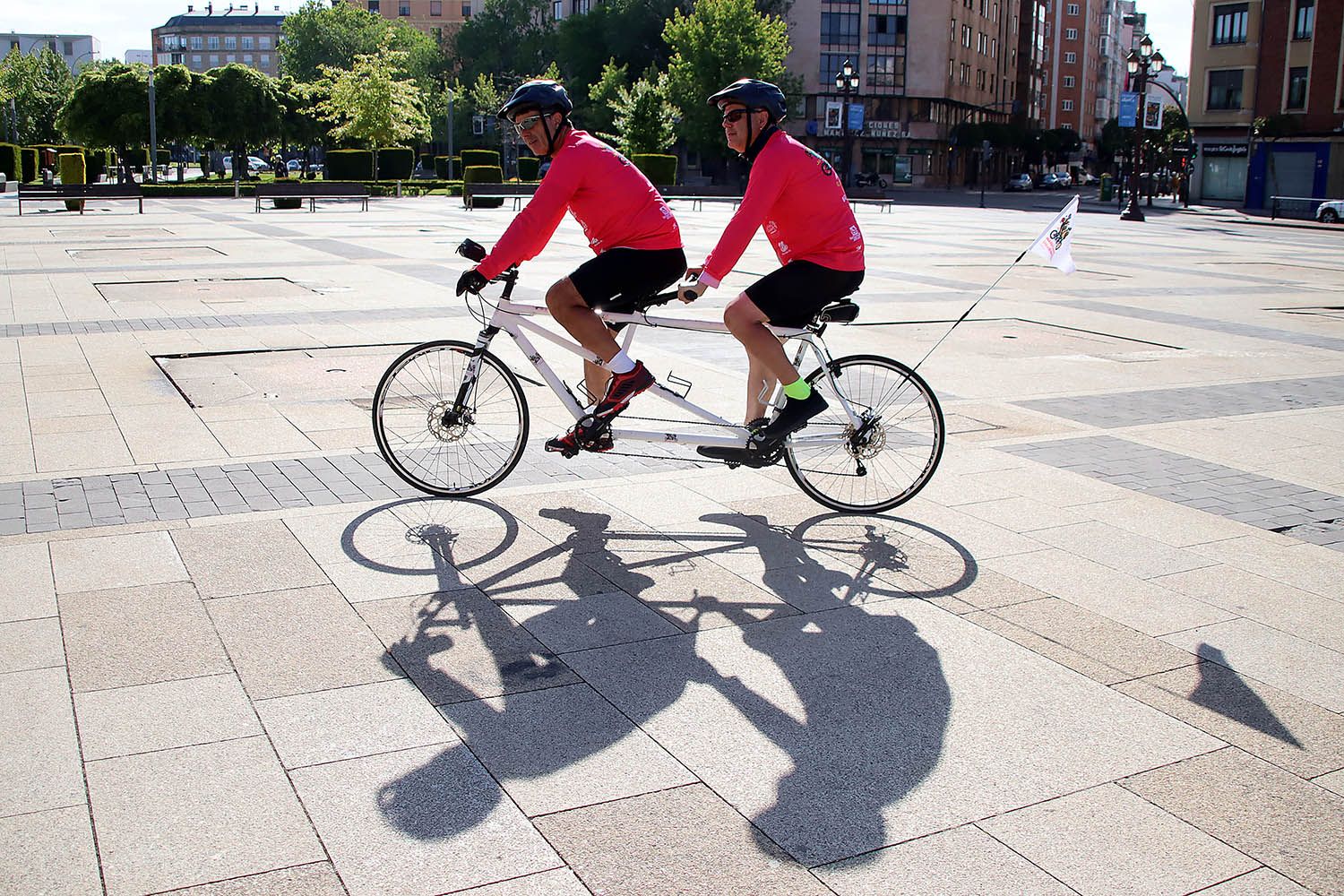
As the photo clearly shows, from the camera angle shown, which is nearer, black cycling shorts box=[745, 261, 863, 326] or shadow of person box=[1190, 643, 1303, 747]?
shadow of person box=[1190, 643, 1303, 747]

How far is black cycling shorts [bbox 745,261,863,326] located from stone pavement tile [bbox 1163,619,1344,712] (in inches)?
78.9

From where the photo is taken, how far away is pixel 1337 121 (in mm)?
56656

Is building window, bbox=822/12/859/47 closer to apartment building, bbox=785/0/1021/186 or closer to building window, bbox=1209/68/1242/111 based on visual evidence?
apartment building, bbox=785/0/1021/186

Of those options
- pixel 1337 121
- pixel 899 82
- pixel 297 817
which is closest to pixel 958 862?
pixel 297 817

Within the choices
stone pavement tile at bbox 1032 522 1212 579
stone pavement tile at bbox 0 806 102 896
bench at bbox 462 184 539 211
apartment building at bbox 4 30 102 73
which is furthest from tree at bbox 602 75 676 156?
apartment building at bbox 4 30 102 73

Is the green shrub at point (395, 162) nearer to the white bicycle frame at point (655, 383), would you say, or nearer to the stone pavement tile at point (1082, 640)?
the white bicycle frame at point (655, 383)

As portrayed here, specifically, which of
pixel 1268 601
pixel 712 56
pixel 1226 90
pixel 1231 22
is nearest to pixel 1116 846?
pixel 1268 601

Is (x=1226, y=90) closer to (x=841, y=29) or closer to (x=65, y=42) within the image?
(x=841, y=29)

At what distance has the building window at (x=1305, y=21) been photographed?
5785 centimetres

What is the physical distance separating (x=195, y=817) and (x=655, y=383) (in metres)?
3.10

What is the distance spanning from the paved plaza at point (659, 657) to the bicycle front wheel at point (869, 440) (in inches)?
7.0

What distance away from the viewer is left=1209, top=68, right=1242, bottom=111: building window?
6159 centimetres

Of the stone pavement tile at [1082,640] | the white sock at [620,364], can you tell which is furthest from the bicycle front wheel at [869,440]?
the stone pavement tile at [1082,640]

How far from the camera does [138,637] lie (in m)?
4.20
